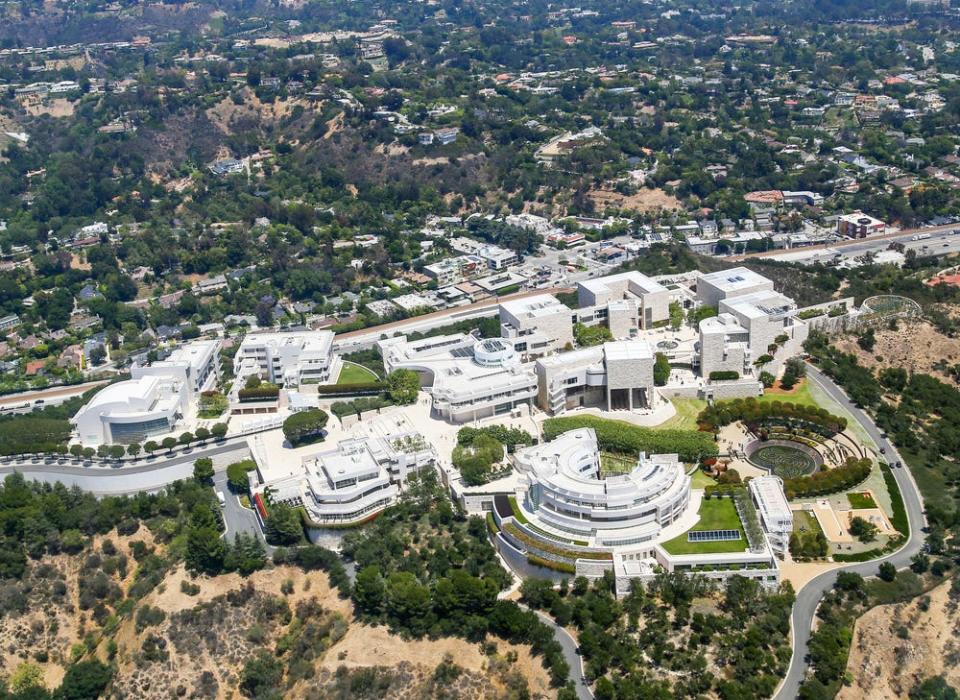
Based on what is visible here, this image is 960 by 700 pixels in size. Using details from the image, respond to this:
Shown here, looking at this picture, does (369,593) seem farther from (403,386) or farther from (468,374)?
(403,386)

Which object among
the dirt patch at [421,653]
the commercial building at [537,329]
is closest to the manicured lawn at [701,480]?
the dirt patch at [421,653]

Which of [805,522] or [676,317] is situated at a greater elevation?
[676,317]

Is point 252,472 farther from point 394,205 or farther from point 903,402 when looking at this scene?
point 394,205

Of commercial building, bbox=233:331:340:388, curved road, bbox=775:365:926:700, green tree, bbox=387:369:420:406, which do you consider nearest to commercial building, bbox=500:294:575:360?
green tree, bbox=387:369:420:406

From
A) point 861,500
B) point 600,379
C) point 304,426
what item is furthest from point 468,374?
point 861,500

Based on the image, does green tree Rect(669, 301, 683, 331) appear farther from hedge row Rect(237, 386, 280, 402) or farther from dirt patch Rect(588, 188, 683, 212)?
dirt patch Rect(588, 188, 683, 212)

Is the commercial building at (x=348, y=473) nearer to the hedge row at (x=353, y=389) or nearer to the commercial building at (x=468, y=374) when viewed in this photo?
the commercial building at (x=468, y=374)

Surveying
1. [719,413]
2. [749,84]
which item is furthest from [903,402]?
[749,84]
